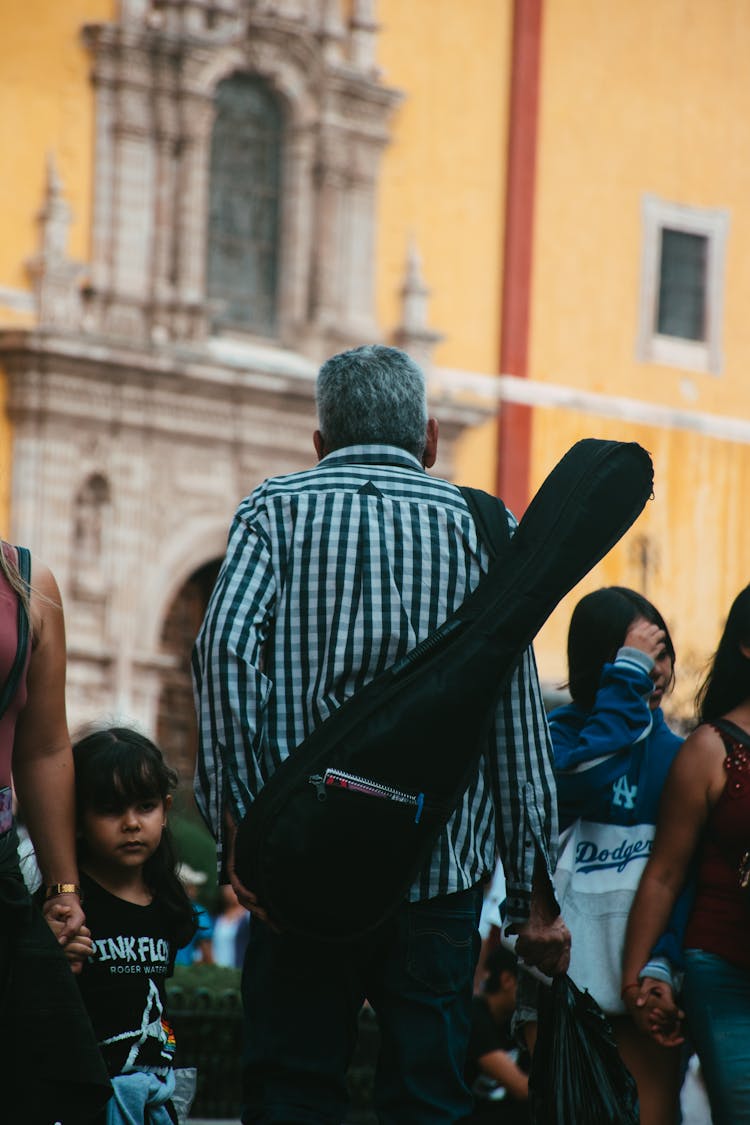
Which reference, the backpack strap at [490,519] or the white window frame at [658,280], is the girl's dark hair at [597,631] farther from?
the white window frame at [658,280]

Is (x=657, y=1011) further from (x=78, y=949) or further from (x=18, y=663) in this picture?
(x=18, y=663)

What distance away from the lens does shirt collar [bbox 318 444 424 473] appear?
4.50m

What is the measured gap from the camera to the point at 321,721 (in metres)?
4.20

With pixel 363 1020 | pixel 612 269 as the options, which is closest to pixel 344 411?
pixel 363 1020

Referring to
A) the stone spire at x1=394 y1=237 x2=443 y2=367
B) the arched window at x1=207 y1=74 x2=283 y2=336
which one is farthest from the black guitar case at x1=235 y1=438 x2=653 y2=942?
the stone spire at x1=394 y1=237 x2=443 y2=367

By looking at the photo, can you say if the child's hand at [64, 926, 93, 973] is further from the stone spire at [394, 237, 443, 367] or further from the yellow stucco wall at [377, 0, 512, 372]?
the yellow stucco wall at [377, 0, 512, 372]

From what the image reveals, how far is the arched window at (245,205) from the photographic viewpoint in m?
18.4

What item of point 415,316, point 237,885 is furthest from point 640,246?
point 237,885

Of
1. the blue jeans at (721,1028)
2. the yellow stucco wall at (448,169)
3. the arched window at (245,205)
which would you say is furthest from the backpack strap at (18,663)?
the yellow stucco wall at (448,169)

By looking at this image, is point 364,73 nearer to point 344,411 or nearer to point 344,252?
point 344,252

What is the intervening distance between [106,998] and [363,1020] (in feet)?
11.7

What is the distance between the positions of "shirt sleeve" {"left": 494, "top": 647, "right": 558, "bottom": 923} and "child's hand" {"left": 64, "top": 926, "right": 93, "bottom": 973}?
805 millimetres

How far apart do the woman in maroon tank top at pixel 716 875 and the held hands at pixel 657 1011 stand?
0.6 inches

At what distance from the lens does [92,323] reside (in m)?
17.3
